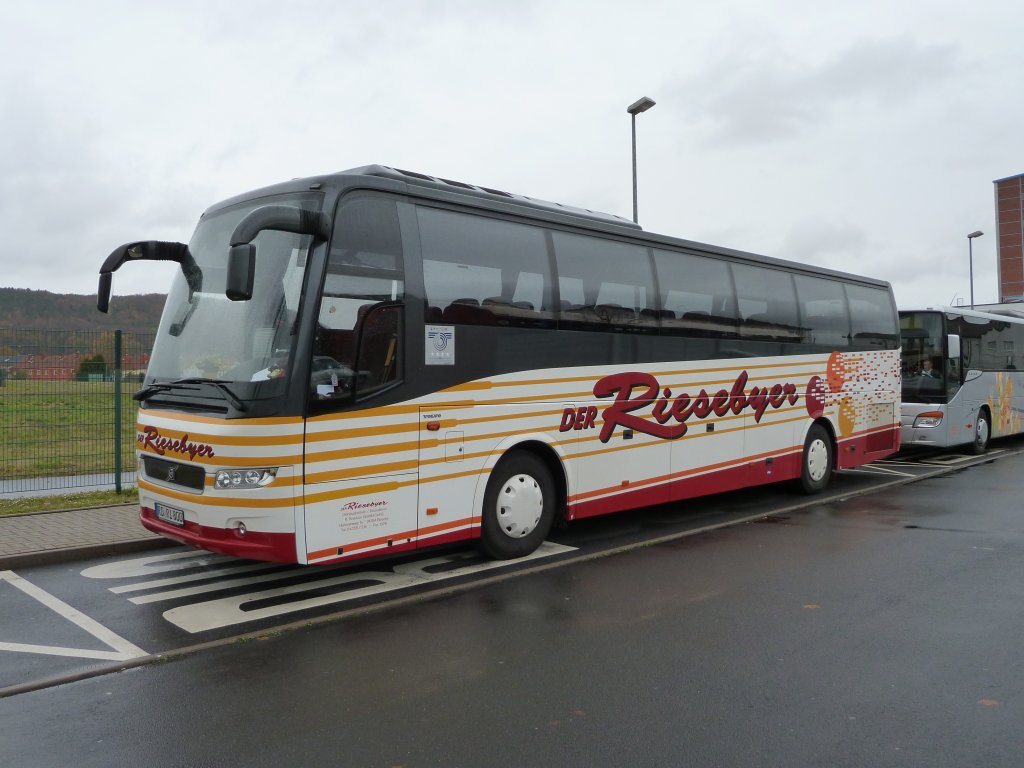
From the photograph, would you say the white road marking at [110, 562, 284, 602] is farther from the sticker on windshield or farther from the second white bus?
the second white bus

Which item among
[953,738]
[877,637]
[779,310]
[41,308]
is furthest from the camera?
[779,310]

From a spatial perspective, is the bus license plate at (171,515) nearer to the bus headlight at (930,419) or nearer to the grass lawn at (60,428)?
the grass lawn at (60,428)

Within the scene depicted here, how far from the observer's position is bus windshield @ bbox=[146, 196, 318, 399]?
6.13 m

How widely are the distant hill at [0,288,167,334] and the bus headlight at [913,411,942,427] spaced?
1447 cm

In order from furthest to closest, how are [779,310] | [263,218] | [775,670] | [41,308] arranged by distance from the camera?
[779,310] → [41,308] → [263,218] → [775,670]

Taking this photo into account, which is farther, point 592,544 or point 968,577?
point 592,544

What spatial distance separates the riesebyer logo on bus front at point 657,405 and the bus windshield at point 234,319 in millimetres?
3097

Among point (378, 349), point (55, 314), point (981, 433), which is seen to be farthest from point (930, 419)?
point (55, 314)

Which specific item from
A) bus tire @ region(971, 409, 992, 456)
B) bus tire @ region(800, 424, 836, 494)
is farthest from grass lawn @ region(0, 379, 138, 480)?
bus tire @ region(971, 409, 992, 456)

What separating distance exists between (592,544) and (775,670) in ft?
12.8

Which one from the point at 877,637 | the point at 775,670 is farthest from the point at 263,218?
the point at 877,637

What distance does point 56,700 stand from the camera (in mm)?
4574

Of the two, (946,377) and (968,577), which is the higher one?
(946,377)

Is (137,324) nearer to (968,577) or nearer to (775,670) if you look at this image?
(775,670)
